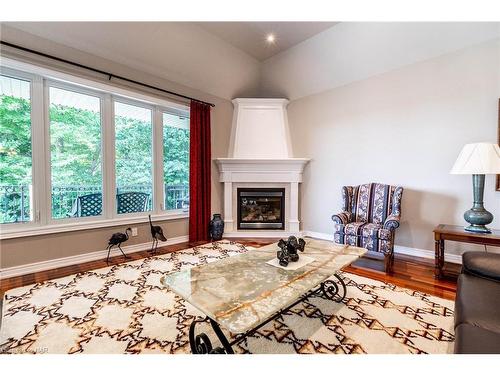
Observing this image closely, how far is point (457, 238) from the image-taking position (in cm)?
240

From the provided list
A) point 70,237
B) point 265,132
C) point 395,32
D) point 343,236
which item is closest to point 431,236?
point 343,236

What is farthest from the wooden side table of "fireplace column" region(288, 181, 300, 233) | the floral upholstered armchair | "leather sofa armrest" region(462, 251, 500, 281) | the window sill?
the window sill

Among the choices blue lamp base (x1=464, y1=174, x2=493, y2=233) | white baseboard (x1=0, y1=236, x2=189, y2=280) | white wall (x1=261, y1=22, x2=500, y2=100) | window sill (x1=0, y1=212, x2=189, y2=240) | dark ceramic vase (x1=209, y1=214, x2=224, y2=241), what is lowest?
white baseboard (x1=0, y1=236, x2=189, y2=280)

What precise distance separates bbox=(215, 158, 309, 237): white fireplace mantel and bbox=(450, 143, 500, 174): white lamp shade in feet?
7.56

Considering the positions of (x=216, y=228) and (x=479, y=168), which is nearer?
(x=479, y=168)

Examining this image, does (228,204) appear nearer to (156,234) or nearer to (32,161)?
(156,234)

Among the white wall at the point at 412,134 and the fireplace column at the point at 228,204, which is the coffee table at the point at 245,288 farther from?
the fireplace column at the point at 228,204

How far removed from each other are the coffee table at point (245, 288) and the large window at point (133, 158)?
241 cm

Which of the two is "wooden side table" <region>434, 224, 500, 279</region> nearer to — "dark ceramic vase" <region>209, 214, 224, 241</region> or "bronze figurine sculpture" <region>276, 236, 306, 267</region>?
"bronze figurine sculpture" <region>276, 236, 306, 267</region>

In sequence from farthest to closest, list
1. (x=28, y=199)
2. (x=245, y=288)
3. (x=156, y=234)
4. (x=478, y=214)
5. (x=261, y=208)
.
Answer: (x=261, y=208) → (x=156, y=234) → (x=28, y=199) → (x=478, y=214) → (x=245, y=288)

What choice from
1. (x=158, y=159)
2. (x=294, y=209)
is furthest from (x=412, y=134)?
(x=158, y=159)

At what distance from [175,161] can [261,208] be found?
6.02 feet

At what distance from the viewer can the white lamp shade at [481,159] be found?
7.50 feet

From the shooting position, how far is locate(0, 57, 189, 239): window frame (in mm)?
2627
